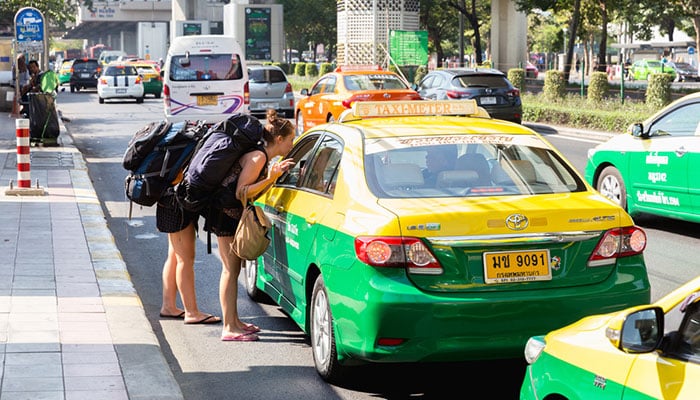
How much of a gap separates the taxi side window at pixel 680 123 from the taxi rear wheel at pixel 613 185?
84 cm

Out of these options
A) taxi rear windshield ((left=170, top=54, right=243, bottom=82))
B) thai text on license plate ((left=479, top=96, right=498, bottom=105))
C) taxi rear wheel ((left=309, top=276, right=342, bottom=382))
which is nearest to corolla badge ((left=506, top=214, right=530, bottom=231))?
taxi rear wheel ((left=309, top=276, right=342, bottom=382))

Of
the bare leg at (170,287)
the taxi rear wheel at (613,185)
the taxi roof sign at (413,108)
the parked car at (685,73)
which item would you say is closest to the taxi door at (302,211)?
the taxi roof sign at (413,108)

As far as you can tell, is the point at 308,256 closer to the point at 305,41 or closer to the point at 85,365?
the point at 85,365

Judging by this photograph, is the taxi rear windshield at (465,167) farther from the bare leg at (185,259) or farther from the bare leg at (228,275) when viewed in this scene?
the bare leg at (185,259)

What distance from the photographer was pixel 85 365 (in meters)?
6.72

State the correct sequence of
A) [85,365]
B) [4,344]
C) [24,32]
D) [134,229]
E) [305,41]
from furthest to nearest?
1. [305,41]
2. [24,32]
3. [134,229]
4. [4,344]
5. [85,365]

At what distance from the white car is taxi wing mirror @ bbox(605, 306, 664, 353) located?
4104 centimetres

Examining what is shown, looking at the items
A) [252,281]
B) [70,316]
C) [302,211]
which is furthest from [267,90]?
[302,211]

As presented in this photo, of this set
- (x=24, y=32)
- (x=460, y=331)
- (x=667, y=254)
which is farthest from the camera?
(x=24, y=32)

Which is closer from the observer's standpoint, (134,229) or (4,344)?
(4,344)

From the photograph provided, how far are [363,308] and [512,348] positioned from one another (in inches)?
32.3

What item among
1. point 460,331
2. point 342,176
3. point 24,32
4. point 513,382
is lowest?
point 513,382

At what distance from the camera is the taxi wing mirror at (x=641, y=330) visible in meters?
3.66

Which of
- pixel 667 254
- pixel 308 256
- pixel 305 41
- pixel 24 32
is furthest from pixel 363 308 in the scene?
pixel 305 41
